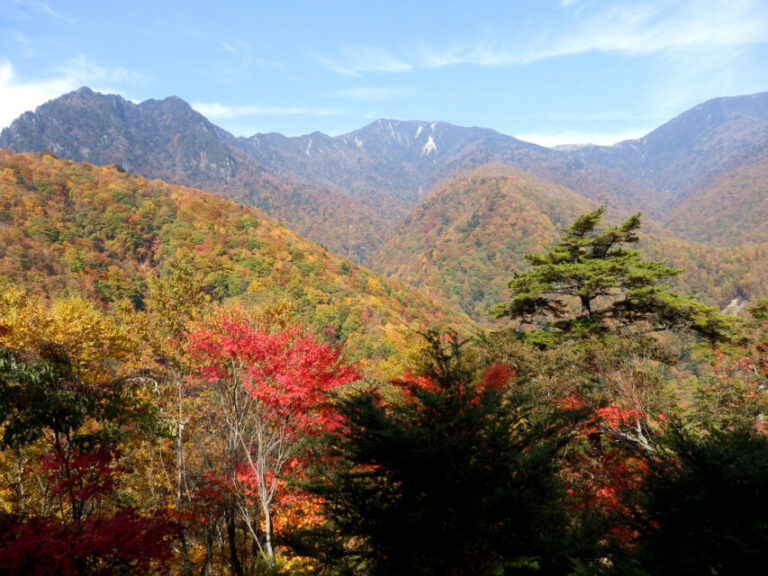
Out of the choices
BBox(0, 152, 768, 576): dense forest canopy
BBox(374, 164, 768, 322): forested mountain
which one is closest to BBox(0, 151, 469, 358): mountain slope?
BBox(0, 152, 768, 576): dense forest canopy

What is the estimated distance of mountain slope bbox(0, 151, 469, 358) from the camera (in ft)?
154

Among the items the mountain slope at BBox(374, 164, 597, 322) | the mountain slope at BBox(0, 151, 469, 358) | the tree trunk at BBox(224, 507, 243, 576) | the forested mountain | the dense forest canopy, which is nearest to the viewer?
the dense forest canopy

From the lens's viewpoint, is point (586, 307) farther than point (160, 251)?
No

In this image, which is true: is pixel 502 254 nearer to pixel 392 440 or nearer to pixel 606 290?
pixel 606 290

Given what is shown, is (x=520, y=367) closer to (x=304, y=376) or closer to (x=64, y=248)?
(x=304, y=376)

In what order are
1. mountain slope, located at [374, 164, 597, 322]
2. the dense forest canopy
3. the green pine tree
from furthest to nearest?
1. mountain slope, located at [374, 164, 597, 322]
2. the green pine tree
3. the dense forest canopy

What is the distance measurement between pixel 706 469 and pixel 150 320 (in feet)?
50.7

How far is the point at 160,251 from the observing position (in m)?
62.9

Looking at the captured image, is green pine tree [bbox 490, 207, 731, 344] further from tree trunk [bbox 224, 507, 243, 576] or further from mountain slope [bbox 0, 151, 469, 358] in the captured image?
mountain slope [bbox 0, 151, 469, 358]

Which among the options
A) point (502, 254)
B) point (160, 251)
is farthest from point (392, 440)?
point (502, 254)

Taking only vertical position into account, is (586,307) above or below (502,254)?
above

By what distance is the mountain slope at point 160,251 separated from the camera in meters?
46.9

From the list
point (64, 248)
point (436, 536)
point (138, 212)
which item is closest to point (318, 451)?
point (436, 536)

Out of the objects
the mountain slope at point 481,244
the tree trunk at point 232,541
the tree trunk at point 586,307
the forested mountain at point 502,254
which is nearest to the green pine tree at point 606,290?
the tree trunk at point 586,307
